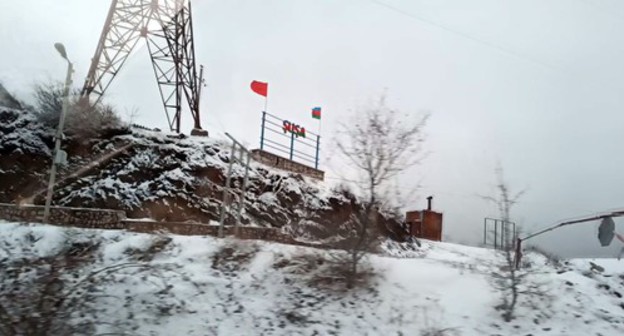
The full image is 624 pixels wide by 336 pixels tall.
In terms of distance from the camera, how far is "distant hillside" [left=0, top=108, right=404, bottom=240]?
15758mm

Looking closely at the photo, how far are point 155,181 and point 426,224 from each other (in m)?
17.3

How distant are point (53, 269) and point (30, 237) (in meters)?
2.82

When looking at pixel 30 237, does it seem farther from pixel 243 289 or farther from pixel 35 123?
pixel 35 123

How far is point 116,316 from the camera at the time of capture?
6.26 m

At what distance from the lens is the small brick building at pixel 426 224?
1092 inches

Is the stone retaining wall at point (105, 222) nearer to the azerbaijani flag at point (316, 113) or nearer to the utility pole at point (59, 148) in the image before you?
the utility pole at point (59, 148)

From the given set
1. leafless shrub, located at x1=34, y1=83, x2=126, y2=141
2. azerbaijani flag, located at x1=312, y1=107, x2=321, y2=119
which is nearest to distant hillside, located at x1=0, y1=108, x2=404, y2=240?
leafless shrub, located at x1=34, y1=83, x2=126, y2=141

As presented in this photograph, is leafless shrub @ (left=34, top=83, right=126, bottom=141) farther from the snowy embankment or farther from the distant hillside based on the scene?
the snowy embankment

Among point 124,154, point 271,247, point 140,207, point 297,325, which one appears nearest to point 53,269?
point 297,325

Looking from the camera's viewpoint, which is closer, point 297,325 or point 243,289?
point 297,325

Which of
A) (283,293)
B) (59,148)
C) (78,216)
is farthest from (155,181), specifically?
(283,293)

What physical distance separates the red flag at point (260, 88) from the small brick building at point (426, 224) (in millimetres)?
11790

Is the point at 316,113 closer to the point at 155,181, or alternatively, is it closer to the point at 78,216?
the point at 155,181

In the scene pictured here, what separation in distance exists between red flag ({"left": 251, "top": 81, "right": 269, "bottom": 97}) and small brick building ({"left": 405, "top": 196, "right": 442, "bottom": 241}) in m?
11.8
